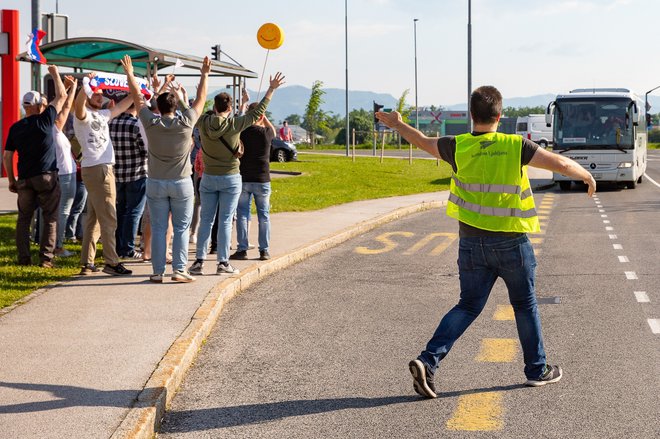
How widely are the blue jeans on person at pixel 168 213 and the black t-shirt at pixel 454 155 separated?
13.0 ft

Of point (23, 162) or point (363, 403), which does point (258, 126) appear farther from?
point (363, 403)

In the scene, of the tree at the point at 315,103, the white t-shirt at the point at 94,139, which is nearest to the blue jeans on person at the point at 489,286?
the white t-shirt at the point at 94,139

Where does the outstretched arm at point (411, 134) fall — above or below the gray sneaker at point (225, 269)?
above

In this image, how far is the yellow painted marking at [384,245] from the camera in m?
13.8

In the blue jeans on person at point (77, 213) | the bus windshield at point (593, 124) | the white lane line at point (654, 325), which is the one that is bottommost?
the white lane line at point (654, 325)

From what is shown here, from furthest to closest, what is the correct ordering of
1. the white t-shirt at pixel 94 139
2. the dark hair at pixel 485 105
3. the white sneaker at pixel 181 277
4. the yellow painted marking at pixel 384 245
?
the yellow painted marking at pixel 384 245 < the white t-shirt at pixel 94 139 < the white sneaker at pixel 181 277 < the dark hair at pixel 485 105

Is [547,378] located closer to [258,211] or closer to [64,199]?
[258,211]

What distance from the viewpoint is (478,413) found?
5.79 m

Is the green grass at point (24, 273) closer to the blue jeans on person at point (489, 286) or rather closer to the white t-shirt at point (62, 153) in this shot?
the white t-shirt at point (62, 153)

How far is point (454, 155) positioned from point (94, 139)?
16.6 ft

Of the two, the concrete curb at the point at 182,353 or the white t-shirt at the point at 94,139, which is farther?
the white t-shirt at the point at 94,139

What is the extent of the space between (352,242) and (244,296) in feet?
16.6

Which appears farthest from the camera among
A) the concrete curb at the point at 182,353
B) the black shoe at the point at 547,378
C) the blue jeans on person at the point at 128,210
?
the blue jeans on person at the point at 128,210

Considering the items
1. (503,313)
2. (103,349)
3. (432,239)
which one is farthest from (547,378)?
(432,239)
